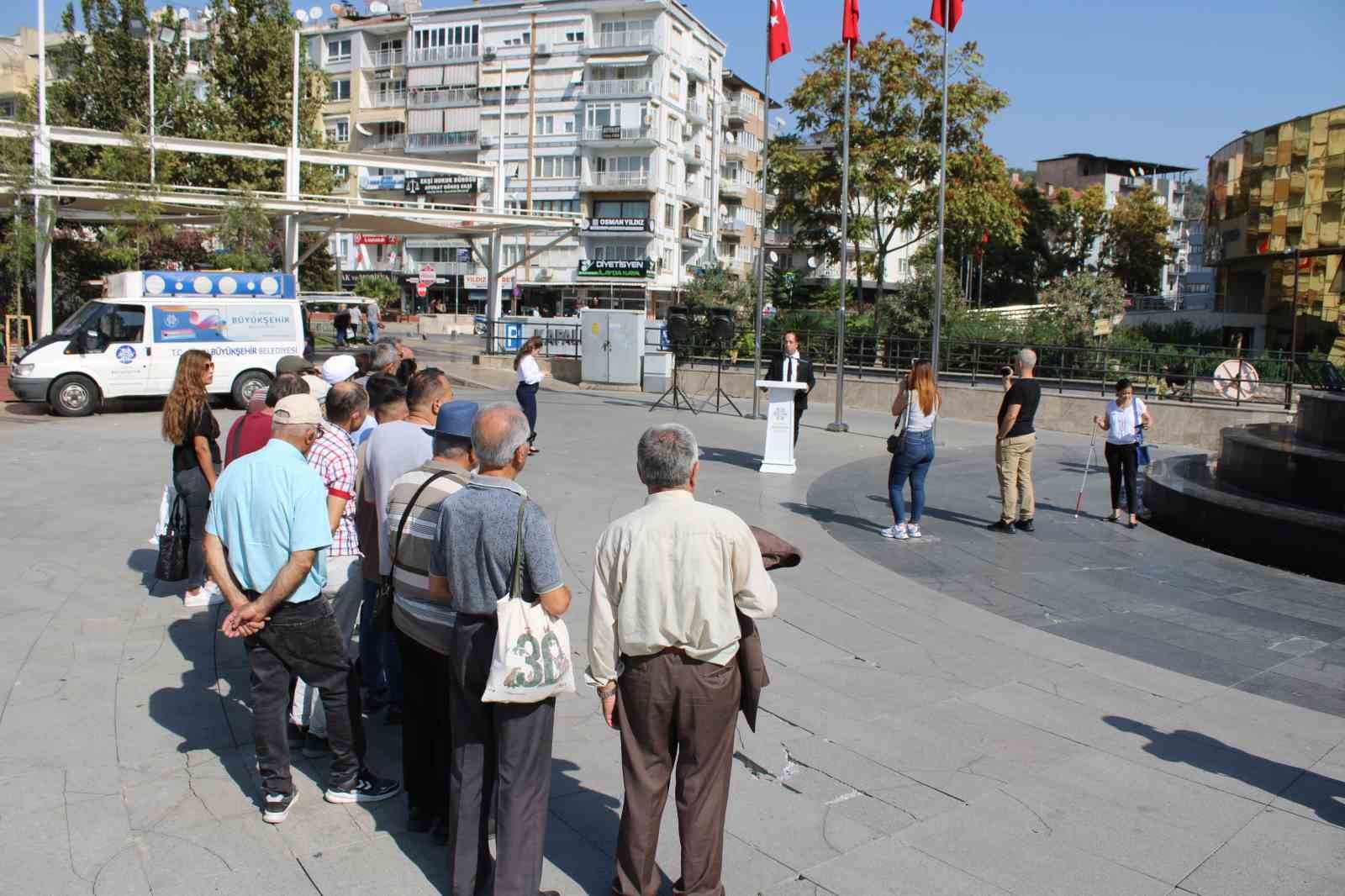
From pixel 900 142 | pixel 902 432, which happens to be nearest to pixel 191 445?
pixel 902 432

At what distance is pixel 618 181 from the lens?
65.8m

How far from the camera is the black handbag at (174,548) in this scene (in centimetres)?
636

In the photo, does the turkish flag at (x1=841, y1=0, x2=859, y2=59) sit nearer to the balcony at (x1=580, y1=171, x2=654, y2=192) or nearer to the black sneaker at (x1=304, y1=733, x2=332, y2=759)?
the black sneaker at (x1=304, y1=733, x2=332, y2=759)

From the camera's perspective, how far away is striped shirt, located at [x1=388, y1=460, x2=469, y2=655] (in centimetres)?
366

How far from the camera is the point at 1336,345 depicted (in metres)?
28.4

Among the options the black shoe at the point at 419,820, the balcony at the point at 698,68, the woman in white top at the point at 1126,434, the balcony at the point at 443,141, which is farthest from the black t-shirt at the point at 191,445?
the balcony at the point at 443,141

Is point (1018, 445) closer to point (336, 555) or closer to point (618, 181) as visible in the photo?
point (336, 555)

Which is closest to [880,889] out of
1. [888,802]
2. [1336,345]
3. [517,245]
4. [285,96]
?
[888,802]

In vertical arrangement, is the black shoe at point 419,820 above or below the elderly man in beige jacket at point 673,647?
below

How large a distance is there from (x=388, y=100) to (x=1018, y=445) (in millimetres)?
71054

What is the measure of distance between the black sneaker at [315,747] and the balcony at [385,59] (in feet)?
245

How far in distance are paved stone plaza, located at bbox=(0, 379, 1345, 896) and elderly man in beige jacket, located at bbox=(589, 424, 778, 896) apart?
17.5 inches

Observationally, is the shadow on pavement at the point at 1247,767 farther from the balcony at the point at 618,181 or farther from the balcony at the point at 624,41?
the balcony at the point at 624,41

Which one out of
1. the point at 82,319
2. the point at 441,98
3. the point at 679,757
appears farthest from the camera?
the point at 441,98
